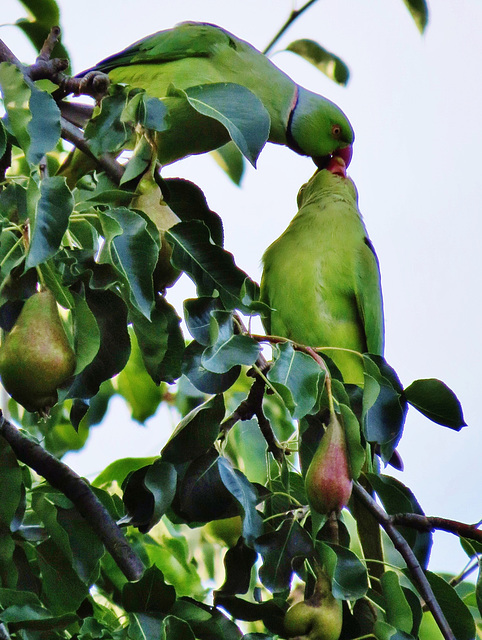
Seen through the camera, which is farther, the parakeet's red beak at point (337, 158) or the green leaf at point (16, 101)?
the parakeet's red beak at point (337, 158)

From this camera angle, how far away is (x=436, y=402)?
106 centimetres

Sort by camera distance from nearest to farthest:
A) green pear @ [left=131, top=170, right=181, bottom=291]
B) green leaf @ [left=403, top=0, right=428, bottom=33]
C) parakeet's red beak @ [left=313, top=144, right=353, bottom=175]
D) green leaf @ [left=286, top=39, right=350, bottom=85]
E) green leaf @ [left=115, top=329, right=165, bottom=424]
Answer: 1. green pear @ [left=131, top=170, right=181, bottom=291]
2. green leaf @ [left=115, top=329, right=165, bottom=424]
3. green leaf @ [left=403, top=0, right=428, bottom=33]
4. green leaf @ [left=286, top=39, right=350, bottom=85]
5. parakeet's red beak @ [left=313, top=144, right=353, bottom=175]

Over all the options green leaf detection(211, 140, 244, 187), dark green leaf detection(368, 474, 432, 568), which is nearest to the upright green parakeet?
green leaf detection(211, 140, 244, 187)

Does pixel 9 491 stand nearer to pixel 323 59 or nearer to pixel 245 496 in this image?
pixel 245 496

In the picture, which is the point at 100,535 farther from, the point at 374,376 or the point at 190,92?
the point at 190,92

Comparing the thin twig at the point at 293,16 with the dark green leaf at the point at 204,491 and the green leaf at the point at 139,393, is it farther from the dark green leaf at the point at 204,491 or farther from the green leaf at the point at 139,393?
the dark green leaf at the point at 204,491

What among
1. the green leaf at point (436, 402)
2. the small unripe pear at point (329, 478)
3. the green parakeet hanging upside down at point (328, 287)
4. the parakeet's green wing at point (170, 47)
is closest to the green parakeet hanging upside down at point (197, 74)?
the parakeet's green wing at point (170, 47)

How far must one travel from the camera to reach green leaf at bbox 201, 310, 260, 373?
2.95ft

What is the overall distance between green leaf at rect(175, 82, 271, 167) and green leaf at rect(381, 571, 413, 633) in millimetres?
544

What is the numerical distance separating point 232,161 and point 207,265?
104 centimetres

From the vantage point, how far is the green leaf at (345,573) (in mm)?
919

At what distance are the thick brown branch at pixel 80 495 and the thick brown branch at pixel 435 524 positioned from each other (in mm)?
368

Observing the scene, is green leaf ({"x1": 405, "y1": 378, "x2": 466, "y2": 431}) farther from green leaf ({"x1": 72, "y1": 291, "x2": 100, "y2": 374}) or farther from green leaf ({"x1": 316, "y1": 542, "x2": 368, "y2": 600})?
green leaf ({"x1": 72, "y1": 291, "x2": 100, "y2": 374})

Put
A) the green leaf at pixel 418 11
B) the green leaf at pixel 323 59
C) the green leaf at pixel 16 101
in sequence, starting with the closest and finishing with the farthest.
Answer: the green leaf at pixel 16 101 → the green leaf at pixel 418 11 → the green leaf at pixel 323 59
